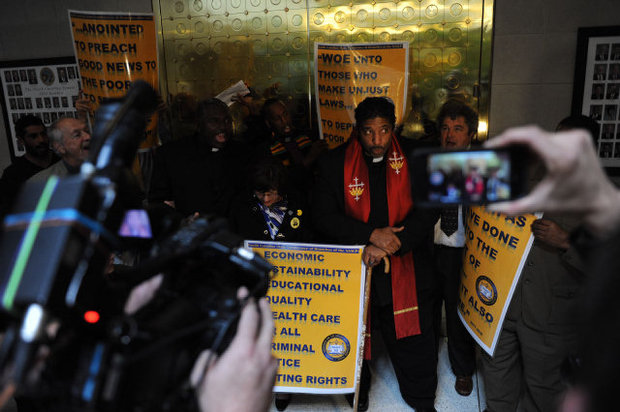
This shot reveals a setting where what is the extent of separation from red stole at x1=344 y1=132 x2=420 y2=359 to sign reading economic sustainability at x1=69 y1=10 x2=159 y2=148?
4.91ft

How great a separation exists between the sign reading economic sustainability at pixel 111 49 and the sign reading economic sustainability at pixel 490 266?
2.26 m

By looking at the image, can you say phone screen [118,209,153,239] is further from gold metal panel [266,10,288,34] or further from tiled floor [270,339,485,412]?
gold metal panel [266,10,288,34]

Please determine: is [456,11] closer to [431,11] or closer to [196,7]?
[431,11]

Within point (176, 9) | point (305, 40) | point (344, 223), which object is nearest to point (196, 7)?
point (176, 9)

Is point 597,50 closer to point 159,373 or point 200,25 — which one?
point 200,25

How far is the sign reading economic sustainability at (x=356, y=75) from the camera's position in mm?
3258

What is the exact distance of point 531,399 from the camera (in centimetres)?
237

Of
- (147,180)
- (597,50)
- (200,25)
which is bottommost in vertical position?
(147,180)

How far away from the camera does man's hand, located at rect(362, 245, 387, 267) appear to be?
8.31ft

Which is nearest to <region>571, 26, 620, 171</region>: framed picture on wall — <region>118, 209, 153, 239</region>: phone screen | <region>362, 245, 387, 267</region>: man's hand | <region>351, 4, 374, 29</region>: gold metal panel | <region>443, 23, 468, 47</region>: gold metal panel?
<region>443, 23, 468, 47</region>: gold metal panel

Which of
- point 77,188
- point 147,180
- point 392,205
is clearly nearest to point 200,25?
point 147,180

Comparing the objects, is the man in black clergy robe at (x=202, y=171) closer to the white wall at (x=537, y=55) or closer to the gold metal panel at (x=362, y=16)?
the gold metal panel at (x=362, y=16)

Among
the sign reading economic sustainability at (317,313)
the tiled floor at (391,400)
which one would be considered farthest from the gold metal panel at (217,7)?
the tiled floor at (391,400)

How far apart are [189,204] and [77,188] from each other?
267 centimetres
